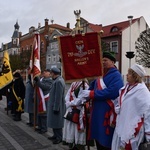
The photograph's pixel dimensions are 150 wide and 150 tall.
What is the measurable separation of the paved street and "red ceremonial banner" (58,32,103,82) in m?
2.25

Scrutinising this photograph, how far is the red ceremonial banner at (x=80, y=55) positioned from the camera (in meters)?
4.39

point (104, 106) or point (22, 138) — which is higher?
point (104, 106)

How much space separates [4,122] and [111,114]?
19.1ft

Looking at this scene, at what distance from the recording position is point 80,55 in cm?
442

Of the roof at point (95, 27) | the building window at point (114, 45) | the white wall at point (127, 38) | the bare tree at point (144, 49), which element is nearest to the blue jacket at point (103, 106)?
the bare tree at point (144, 49)

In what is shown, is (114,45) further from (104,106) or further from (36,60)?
(104,106)

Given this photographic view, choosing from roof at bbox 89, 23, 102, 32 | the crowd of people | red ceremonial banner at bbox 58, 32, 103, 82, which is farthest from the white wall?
red ceremonial banner at bbox 58, 32, 103, 82

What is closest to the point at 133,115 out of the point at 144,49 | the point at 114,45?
the point at 144,49

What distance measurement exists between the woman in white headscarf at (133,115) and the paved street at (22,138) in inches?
105

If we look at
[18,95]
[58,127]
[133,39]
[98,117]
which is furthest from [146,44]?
[98,117]

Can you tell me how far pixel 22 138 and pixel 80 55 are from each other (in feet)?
10.9

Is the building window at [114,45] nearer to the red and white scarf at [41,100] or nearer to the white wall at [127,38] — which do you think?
the white wall at [127,38]

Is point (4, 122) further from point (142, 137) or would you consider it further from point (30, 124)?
point (142, 137)

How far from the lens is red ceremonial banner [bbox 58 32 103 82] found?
4.39 meters
